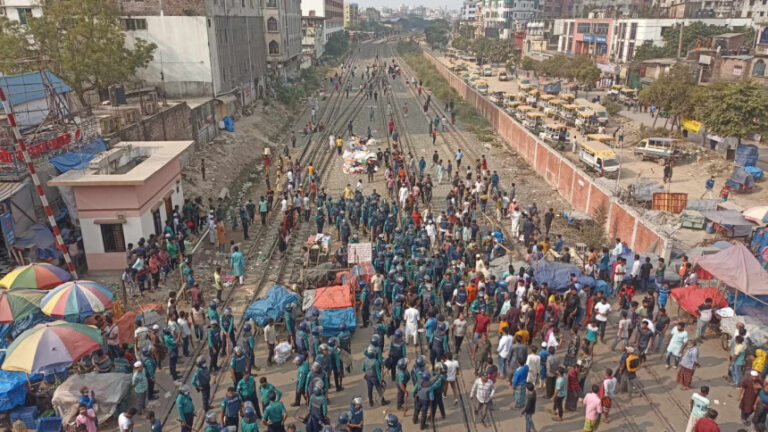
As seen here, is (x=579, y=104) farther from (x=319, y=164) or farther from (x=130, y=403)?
(x=130, y=403)

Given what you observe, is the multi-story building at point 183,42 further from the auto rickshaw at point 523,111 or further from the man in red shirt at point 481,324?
the man in red shirt at point 481,324

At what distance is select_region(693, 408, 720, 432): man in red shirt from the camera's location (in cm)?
865

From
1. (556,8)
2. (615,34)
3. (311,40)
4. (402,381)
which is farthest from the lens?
(556,8)

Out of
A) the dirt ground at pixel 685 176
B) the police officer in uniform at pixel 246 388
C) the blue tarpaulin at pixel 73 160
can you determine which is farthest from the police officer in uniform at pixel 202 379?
the dirt ground at pixel 685 176

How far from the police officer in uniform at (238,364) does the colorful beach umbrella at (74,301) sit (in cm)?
339

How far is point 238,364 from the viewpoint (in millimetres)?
10688

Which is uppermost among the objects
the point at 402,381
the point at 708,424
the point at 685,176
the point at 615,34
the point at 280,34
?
the point at 615,34

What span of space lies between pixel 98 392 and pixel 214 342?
2367 mm

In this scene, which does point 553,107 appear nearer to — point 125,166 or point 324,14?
point 125,166

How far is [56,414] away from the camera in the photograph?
10.2 metres

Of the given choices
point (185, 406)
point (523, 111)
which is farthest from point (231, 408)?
point (523, 111)

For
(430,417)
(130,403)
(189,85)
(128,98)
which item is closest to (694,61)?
(189,85)

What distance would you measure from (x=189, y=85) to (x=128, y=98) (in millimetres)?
4685

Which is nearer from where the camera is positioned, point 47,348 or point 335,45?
point 47,348
